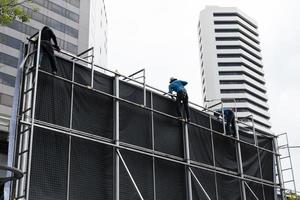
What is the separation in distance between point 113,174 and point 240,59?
4319 inches

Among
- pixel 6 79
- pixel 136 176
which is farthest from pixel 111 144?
pixel 6 79

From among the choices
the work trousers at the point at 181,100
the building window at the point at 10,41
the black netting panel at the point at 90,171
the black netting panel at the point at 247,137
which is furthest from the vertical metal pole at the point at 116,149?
the building window at the point at 10,41

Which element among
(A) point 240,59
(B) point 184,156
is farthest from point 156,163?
(A) point 240,59

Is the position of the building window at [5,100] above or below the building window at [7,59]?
below

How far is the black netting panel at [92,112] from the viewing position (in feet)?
37.2

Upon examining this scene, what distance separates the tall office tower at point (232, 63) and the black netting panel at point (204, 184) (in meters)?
93.6

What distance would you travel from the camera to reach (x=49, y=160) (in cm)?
1029

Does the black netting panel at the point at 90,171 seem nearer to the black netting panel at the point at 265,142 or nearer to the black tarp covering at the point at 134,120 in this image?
the black tarp covering at the point at 134,120

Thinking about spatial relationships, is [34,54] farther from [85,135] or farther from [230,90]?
[230,90]

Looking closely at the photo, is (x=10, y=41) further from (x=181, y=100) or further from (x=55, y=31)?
(x=181, y=100)

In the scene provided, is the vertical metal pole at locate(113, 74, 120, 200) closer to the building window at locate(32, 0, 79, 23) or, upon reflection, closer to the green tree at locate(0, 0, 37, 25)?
the green tree at locate(0, 0, 37, 25)

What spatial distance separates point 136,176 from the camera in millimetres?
11969

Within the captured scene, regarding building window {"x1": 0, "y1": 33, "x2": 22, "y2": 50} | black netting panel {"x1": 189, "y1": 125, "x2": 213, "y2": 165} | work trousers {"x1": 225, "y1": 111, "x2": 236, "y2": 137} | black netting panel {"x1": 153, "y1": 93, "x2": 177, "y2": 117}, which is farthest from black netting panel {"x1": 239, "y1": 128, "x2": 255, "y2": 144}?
building window {"x1": 0, "y1": 33, "x2": 22, "y2": 50}

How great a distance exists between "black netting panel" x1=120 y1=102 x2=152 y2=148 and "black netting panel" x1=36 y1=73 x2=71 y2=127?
172 cm
